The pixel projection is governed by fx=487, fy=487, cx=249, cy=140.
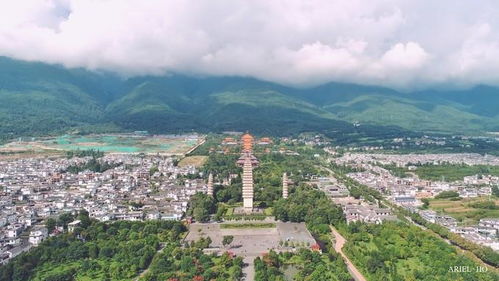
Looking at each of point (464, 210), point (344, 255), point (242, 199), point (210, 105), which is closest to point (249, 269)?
point (344, 255)

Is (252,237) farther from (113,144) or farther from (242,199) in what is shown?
(113,144)

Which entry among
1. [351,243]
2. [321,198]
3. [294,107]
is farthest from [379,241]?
[294,107]

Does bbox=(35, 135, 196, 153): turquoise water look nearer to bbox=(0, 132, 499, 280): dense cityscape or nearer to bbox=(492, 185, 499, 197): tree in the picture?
bbox=(0, 132, 499, 280): dense cityscape

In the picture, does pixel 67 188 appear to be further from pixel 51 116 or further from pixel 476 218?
pixel 51 116

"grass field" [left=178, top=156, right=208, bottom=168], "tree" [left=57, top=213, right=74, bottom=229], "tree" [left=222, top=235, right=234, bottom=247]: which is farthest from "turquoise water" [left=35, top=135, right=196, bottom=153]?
"tree" [left=222, top=235, right=234, bottom=247]

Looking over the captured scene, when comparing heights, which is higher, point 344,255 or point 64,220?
point 64,220

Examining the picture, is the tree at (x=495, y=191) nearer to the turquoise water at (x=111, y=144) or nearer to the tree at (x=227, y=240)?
the tree at (x=227, y=240)

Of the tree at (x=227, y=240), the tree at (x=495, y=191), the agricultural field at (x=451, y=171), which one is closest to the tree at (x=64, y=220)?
the tree at (x=227, y=240)
